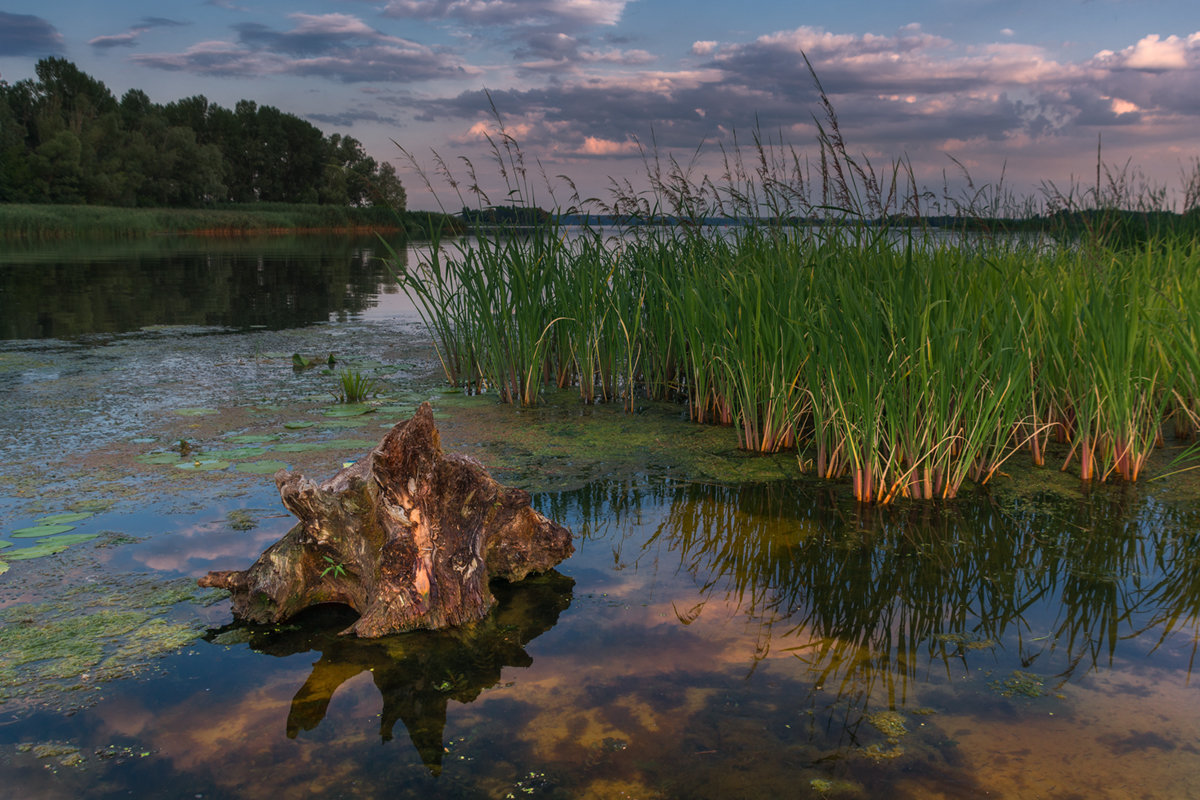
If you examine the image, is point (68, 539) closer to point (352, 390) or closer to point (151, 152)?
point (352, 390)

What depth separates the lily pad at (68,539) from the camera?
310 cm

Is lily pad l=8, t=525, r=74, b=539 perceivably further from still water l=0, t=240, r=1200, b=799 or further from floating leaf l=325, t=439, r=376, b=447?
floating leaf l=325, t=439, r=376, b=447

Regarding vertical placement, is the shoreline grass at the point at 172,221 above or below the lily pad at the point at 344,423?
above

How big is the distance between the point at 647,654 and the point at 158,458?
9.77 ft

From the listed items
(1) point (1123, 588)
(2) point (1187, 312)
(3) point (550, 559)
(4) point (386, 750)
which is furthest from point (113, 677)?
(2) point (1187, 312)

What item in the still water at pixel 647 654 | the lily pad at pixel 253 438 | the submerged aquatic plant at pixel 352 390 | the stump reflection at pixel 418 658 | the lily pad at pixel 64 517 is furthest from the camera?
the submerged aquatic plant at pixel 352 390

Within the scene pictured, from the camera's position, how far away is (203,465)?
13.3 ft

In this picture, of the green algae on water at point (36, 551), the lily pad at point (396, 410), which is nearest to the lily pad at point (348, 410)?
the lily pad at point (396, 410)

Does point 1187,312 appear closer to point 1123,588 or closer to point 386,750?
point 1123,588

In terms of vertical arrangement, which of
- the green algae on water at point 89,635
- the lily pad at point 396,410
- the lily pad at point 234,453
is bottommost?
the green algae on water at point 89,635

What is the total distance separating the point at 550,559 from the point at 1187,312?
3.17 meters

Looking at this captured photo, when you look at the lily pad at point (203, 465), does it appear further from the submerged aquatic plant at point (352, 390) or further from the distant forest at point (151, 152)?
the distant forest at point (151, 152)

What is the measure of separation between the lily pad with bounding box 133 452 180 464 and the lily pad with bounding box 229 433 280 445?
1.13 ft

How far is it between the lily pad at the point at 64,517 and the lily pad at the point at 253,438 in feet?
3.66
